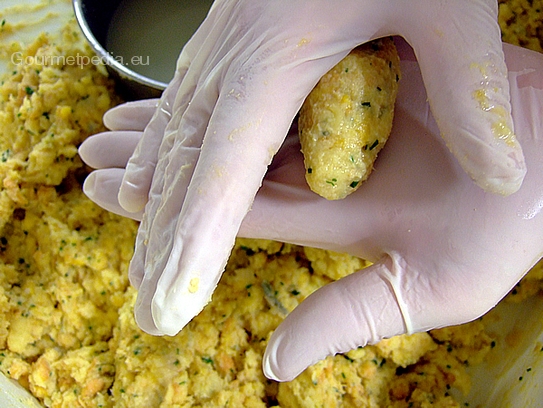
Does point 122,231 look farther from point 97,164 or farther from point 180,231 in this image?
point 180,231

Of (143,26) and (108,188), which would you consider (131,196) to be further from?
(143,26)

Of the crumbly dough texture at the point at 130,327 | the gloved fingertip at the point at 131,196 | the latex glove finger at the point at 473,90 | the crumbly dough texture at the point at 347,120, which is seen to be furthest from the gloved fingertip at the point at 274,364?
the latex glove finger at the point at 473,90

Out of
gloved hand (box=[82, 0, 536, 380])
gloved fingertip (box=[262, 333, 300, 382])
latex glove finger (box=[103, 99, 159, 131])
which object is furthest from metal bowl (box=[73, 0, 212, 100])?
gloved fingertip (box=[262, 333, 300, 382])

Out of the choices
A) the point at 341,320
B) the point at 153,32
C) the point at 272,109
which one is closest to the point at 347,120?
the point at 272,109

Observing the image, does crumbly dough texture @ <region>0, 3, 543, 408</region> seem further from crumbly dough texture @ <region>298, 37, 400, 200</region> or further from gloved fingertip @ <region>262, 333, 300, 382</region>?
crumbly dough texture @ <region>298, 37, 400, 200</region>

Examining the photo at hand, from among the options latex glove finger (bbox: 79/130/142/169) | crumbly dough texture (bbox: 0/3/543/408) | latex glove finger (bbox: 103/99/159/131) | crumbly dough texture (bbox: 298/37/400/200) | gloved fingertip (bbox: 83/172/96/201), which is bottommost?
crumbly dough texture (bbox: 0/3/543/408)

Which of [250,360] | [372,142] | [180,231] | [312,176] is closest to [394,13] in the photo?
[372,142]
